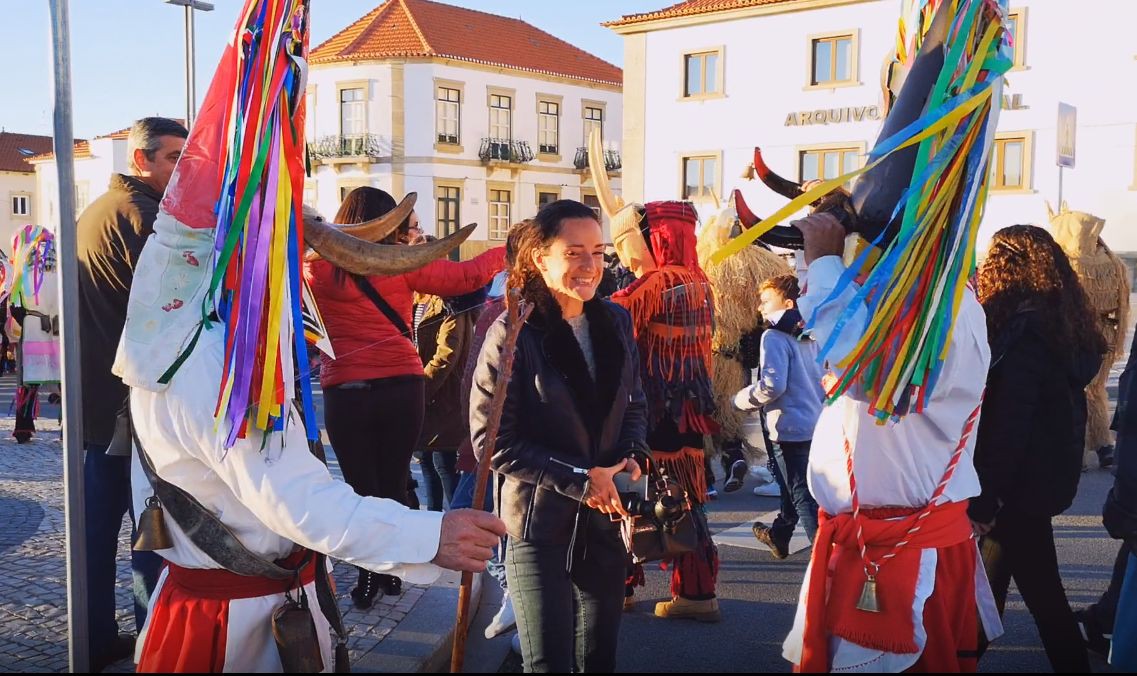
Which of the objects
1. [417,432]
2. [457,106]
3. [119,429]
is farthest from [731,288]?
[457,106]

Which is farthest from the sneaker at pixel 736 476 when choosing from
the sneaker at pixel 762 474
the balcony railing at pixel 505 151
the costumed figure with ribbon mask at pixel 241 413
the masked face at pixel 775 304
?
the balcony railing at pixel 505 151

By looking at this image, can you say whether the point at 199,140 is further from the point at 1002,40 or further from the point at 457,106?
the point at 457,106

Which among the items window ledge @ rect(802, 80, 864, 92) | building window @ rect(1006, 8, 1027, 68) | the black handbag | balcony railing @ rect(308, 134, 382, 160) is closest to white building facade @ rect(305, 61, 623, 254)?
balcony railing @ rect(308, 134, 382, 160)

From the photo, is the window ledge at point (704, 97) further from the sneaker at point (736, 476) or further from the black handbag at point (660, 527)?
the black handbag at point (660, 527)

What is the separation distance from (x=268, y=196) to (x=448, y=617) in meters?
3.01

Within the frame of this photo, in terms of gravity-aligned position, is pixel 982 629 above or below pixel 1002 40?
below

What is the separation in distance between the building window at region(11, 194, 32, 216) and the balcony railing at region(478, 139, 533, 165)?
32.8m

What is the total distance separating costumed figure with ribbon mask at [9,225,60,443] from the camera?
31.5ft

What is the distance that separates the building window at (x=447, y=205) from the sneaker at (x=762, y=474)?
31.1m

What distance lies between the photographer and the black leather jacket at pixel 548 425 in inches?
126

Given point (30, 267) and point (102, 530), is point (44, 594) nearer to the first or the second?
point (102, 530)

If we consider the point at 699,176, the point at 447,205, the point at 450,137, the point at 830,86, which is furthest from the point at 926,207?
the point at 447,205

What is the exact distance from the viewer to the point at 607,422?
335 cm

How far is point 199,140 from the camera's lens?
88.2 inches
